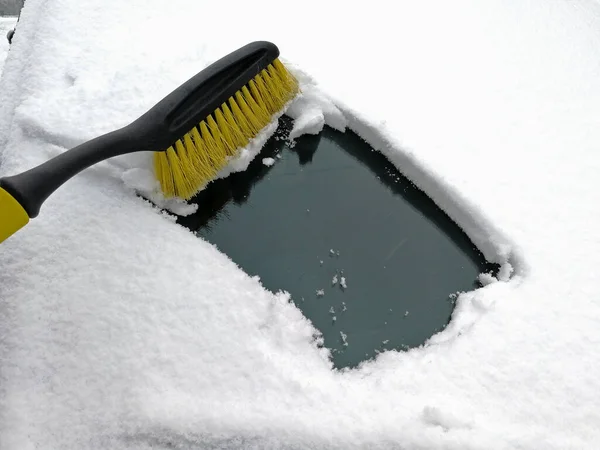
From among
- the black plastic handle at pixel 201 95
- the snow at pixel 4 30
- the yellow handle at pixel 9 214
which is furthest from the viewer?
the snow at pixel 4 30

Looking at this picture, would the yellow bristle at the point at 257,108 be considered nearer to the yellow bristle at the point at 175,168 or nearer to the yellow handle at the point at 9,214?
the yellow bristle at the point at 175,168

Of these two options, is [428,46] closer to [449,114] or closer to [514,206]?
[449,114]

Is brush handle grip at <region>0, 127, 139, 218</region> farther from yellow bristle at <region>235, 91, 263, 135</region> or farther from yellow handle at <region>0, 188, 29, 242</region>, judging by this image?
yellow bristle at <region>235, 91, 263, 135</region>

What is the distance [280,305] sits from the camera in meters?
0.72

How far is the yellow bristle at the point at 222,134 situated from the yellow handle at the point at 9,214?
0.22m

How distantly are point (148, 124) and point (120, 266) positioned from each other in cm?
21

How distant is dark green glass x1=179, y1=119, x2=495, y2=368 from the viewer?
747mm

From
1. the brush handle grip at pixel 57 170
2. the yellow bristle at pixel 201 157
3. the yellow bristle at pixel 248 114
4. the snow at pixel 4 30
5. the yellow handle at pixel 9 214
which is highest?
the yellow bristle at pixel 248 114

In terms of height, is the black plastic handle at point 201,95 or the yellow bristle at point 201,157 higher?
the black plastic handle at point 201,95

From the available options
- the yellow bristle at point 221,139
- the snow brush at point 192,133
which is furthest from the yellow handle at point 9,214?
the yellow bristle at point 221,139

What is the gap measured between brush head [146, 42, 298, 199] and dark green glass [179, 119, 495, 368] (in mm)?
43

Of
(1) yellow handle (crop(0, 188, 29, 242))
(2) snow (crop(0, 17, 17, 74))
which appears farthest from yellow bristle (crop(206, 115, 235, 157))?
(2) snow (crop(0, 17, 17, 74))

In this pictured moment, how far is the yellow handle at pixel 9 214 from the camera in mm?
582

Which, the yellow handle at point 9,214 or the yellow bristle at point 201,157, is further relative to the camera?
the yellow bristle at point 201,157
